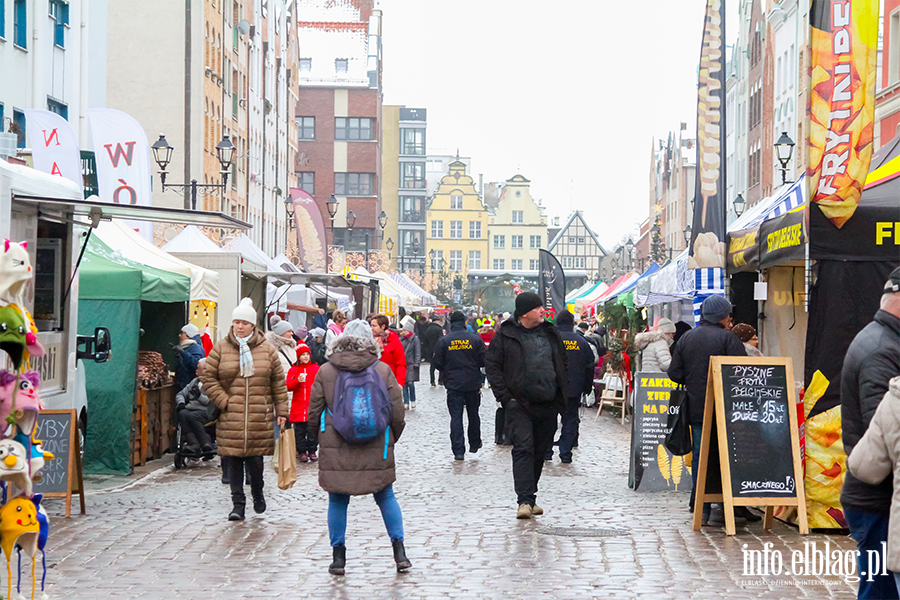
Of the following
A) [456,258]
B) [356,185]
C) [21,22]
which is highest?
[356,185]

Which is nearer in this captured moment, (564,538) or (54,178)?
(564,538)

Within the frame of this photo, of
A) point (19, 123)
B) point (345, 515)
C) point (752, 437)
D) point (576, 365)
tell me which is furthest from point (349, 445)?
point (19, 123)

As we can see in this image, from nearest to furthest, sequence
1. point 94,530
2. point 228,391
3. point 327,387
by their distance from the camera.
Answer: point 327,387, point 94,530, point 228,391

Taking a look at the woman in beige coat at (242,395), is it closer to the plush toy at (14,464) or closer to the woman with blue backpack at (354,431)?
the woman with blue backpack at (354,431)

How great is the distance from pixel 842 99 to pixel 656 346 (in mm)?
7022

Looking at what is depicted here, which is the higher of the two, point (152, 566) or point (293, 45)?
point (293, 45)

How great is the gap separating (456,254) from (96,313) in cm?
10240

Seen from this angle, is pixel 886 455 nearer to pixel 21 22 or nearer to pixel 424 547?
pixel 424 547

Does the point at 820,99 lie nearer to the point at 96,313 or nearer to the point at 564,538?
the point at 564,538

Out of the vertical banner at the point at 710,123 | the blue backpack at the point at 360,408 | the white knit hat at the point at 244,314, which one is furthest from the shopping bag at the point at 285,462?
the vertical banner at the point at 710,123

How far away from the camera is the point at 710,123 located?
14.9m

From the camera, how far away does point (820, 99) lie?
946cm

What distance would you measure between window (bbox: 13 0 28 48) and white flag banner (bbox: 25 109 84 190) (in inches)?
369

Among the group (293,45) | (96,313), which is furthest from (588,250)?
(96,313)
